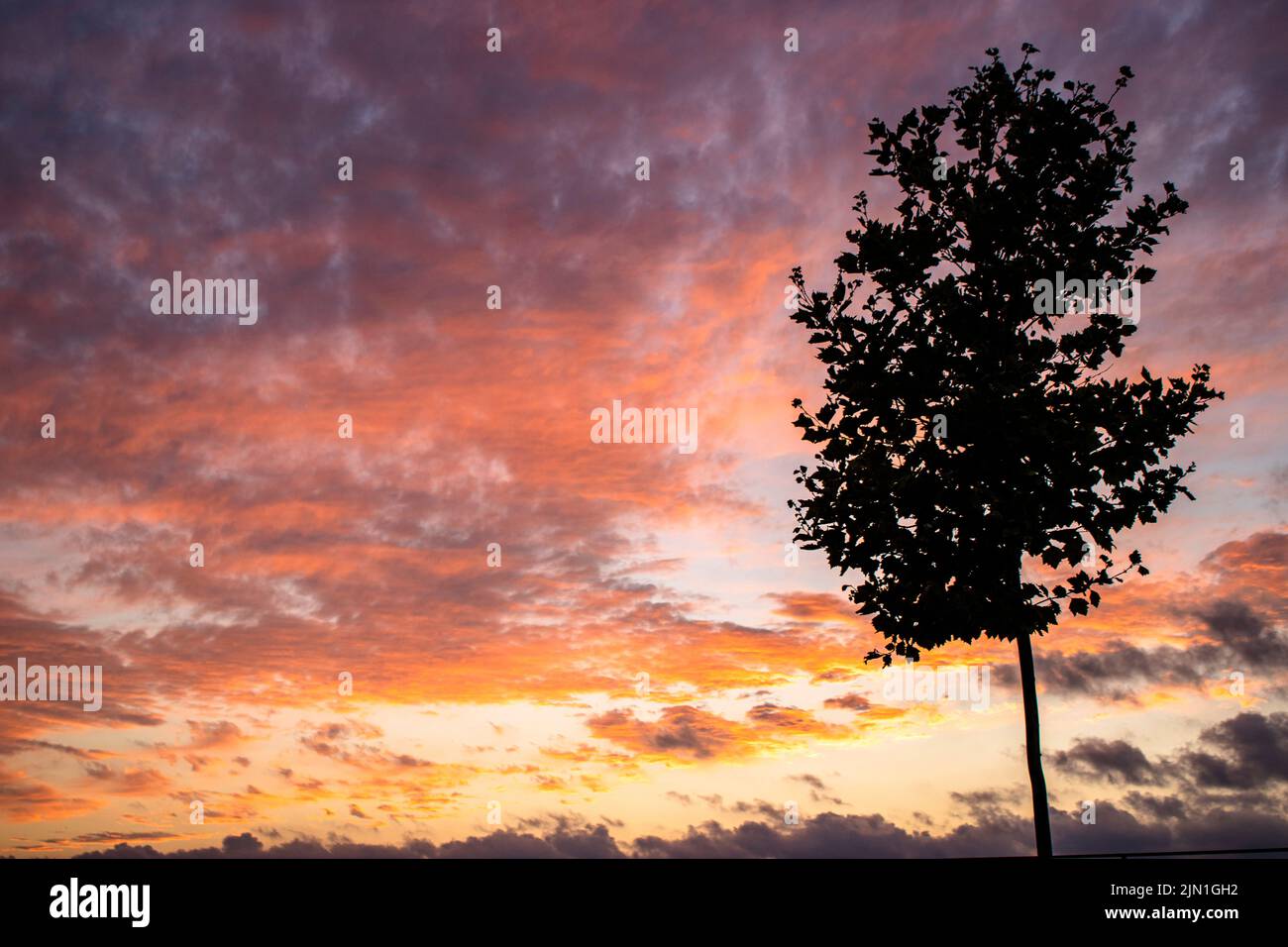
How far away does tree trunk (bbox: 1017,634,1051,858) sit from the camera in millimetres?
23531

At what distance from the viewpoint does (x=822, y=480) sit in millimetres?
24875

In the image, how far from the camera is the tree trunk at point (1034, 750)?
23531mm

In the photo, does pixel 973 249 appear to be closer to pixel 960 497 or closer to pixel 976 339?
pixel 976 339

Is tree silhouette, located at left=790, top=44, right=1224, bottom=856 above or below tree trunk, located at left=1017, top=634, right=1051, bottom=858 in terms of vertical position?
above

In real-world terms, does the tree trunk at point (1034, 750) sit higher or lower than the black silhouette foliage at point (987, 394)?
lower

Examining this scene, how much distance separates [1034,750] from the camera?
2394 centimetres

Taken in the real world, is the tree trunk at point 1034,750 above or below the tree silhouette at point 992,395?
below

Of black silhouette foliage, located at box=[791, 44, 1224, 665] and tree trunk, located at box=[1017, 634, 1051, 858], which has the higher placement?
black silhouette foliage, located at box=[791, 44, 1224, 665]
